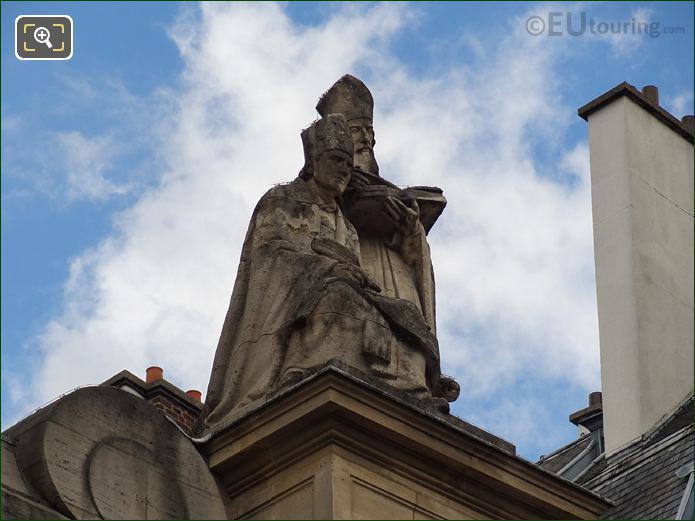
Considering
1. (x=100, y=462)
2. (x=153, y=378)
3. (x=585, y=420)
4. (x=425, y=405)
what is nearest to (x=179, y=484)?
(x=100, y=462)

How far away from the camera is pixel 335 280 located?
19562mm

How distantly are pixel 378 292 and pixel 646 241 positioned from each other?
8843 millimetres

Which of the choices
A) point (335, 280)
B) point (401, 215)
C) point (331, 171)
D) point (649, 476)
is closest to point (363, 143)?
point (401, 215)

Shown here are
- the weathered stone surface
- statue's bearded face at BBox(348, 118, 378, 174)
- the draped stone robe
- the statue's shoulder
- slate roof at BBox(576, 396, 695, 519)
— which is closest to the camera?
the weathered stone surface

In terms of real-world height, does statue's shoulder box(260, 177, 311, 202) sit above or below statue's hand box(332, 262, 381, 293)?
above

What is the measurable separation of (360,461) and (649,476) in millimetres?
6677

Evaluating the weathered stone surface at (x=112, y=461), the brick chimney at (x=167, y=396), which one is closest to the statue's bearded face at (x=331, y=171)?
the weathered stone surface at (x=112, y=461)

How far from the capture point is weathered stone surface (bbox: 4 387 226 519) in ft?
58.7

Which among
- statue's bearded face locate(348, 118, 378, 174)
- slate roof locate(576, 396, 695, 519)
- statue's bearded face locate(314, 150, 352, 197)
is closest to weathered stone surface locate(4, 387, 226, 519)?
statue's bearded face locate(314, 150, 352, 197)

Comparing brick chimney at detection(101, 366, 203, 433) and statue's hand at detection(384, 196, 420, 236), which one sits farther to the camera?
brick chimney at detection(101, 366, 203, 433)

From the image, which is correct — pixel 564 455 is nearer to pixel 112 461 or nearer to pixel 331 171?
pixel 331 171

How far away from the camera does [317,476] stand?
60.0ft

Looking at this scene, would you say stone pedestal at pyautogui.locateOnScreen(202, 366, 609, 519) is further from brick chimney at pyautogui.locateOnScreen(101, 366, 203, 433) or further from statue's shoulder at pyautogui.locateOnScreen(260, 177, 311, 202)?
brick chimney at pyautogui.locateOnScreen(101, 366, 203, 433)

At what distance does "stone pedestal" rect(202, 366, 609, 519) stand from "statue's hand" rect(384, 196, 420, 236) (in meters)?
2.54
